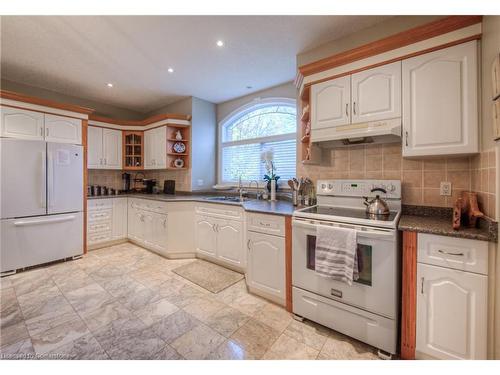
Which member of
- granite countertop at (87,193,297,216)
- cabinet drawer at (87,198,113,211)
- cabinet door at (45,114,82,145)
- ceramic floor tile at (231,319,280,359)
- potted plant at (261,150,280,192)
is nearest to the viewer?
ceramic floor tile at (231,319,280,359)

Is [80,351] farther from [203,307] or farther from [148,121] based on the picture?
[148,121]

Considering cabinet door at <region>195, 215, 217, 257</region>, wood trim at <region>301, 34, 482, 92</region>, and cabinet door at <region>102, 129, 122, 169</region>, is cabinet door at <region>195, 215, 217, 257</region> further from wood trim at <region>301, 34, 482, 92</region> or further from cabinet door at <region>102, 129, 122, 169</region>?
cabinet door at <region>102, 129, 122, 169</region>

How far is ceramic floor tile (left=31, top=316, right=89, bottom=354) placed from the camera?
1514 millimetres

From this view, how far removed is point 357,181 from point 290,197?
1002 millimetres

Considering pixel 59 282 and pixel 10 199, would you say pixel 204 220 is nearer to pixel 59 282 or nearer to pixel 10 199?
pixel 59 282

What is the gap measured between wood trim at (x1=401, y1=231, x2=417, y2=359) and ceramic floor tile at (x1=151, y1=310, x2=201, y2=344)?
4.96 feet

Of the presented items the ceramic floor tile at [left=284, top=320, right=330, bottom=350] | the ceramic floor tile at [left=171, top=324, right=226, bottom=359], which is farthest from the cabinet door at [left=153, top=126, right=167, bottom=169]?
the ceramic floor tile at [left=284, top=320, right=330, bottom=350]

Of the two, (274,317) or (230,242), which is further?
(230,242)

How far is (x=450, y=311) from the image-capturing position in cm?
128

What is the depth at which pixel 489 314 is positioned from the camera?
1.19m

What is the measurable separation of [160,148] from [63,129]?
1.32m

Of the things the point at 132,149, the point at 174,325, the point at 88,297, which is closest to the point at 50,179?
the point at 132,149

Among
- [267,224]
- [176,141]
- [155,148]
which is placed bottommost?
[267,224]

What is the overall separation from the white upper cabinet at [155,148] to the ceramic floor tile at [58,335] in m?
2.50
